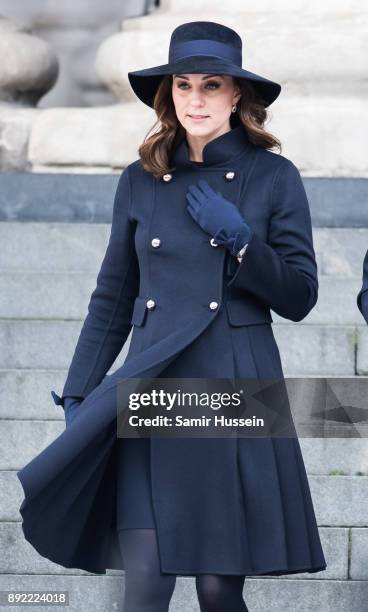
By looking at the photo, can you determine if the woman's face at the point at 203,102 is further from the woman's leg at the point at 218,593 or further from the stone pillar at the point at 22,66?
the stone pillar at the point at 22,66

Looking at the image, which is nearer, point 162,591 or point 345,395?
point 162,591

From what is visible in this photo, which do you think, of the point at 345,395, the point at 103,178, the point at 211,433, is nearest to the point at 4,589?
the point at 345,395

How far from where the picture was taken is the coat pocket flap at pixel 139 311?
14.6 ft

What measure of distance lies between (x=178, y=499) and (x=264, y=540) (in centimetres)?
26

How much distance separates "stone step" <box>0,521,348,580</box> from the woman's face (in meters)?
1.94

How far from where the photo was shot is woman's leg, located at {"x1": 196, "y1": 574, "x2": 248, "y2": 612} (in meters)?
4.25

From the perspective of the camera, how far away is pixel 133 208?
15.0 ft

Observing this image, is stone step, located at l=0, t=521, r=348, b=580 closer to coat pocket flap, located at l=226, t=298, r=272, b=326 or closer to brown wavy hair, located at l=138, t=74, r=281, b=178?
coat pocket flap, located at l=226, t=298, r=272, b=326

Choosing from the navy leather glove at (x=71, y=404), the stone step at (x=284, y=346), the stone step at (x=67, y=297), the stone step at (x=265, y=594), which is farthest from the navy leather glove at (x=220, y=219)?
the stone step at (x=67, y=297)

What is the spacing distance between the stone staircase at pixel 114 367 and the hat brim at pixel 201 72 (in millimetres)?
1842

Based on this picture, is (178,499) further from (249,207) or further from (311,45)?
(311,45)

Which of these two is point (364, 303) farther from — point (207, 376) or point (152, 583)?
point (152, 583)

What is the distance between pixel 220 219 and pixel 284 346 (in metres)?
2.25

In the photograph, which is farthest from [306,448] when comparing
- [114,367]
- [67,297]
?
[67,297]
